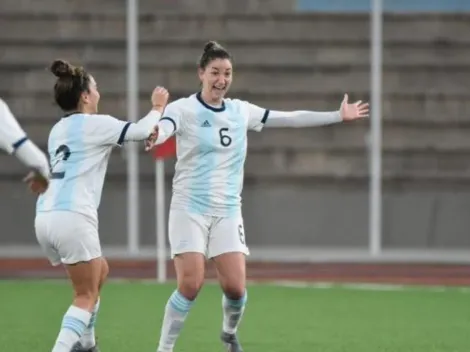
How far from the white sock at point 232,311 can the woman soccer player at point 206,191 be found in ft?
0.31

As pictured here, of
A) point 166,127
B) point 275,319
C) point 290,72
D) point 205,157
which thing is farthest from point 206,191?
point 290,72

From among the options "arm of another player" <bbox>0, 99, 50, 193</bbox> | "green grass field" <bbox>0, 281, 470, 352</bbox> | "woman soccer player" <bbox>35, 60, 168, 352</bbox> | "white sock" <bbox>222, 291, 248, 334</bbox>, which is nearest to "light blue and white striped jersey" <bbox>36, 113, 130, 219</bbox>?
"woman soccer player" <bbox>35, 60, 168, 352</bbox>

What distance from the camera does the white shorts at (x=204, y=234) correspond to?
9.07 meters

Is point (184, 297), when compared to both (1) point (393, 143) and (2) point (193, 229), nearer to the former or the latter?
(2) point (193, 229)

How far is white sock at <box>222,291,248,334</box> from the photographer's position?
9398 mm

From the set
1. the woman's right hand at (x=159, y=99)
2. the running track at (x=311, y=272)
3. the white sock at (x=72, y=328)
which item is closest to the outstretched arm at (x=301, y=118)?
the woman's right hand at (x=159, y=99)

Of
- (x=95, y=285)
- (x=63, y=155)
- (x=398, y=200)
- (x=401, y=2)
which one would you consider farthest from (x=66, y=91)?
(x=401, y=2)

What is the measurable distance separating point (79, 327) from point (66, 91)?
1.30 meters

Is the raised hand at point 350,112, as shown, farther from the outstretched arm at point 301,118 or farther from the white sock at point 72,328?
the white sock at point 72,328

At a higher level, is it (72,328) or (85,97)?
(85,97)

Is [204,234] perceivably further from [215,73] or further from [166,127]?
[215,73]

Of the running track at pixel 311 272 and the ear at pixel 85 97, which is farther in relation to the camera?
the running track at pixel 311 272

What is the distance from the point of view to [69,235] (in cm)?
832

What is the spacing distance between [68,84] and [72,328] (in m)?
1.35
